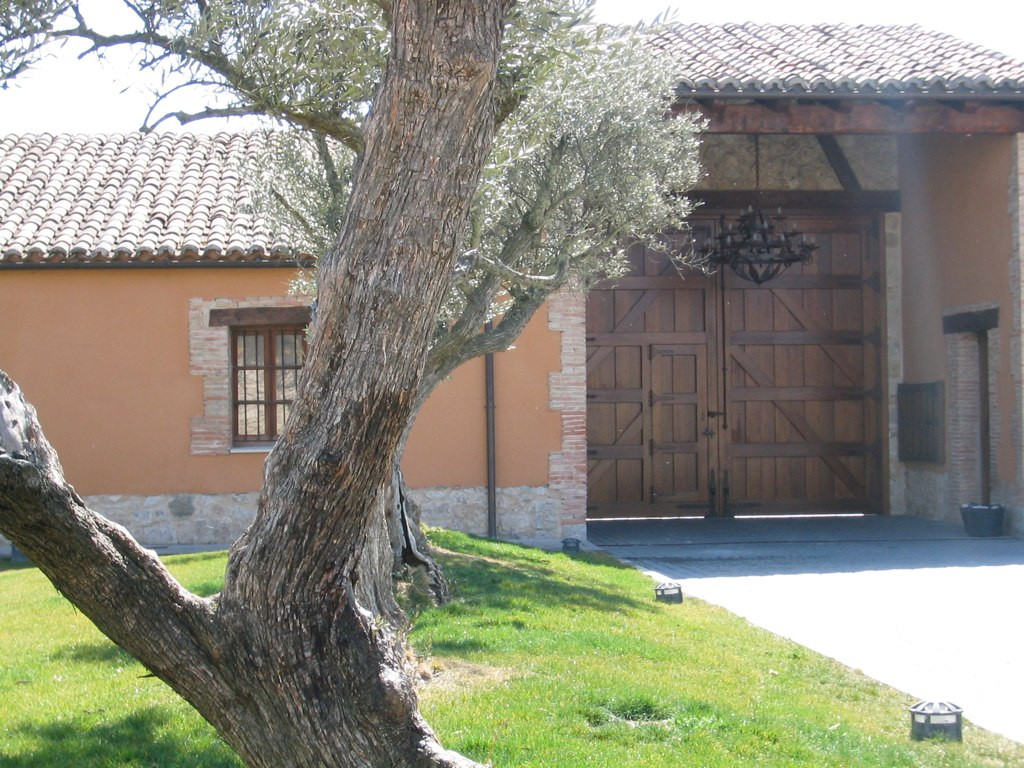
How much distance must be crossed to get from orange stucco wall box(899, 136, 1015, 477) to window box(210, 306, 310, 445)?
25.4 ft

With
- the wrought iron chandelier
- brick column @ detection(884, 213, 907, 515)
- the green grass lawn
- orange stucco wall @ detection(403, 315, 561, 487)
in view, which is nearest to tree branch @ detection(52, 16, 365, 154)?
the green grass lawn

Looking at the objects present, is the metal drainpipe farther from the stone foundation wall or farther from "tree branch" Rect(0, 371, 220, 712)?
"tree branch" Rect(0, 371, 220, 712)

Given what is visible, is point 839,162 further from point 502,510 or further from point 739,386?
point 502,510

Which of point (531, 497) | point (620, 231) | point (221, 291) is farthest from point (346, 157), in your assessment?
point (531, 497)

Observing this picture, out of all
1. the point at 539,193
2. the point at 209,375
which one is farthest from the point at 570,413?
the point at 539,193

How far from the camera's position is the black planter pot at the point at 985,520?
40.4ft

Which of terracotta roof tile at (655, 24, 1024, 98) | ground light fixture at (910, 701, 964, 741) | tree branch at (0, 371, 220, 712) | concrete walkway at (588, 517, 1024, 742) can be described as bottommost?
concrete walkway at (588, 517, 1024, 742)

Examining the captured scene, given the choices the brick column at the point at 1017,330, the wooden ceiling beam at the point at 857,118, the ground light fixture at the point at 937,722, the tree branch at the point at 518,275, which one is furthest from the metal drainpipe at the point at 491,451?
the ground light fixture at the point at 937,722

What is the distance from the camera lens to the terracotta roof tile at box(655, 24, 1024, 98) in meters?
11.9

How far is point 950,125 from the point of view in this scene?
40.9 ft

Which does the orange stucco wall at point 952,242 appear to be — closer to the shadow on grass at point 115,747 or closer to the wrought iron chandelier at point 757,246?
the wrought iron chandelier at point 757,246

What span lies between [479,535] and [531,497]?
2.27 ft

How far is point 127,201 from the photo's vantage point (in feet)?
43.1

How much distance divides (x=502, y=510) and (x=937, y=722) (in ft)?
24.3
